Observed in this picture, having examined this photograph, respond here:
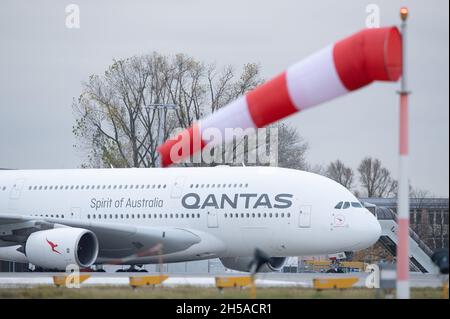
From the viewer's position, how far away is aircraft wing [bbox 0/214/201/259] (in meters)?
38.5

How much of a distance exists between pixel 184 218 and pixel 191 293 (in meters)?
14.5

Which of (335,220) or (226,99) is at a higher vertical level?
(226,99)

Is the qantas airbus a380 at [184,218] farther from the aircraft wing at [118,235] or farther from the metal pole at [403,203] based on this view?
the metal pole at [403,203]

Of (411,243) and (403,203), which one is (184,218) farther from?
(403,203)

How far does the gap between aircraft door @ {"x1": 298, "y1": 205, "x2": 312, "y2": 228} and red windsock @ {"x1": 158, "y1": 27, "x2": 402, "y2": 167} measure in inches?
675

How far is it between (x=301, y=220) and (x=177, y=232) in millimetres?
4342

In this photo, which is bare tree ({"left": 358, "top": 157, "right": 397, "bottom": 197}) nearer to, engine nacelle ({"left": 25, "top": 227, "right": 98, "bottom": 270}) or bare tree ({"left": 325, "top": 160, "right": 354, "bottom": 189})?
bare tree ({"left": 325, "top": 160, "right": 354, "bottom": 189})

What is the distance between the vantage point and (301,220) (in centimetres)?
3828

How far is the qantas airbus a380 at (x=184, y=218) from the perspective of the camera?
3806 cm

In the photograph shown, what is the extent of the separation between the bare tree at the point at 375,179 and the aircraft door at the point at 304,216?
67.4m

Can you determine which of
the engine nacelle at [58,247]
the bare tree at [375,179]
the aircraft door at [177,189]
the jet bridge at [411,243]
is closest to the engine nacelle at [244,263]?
the aircraft door at [177,189]

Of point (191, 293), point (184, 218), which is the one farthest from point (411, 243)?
point (191, 293)
